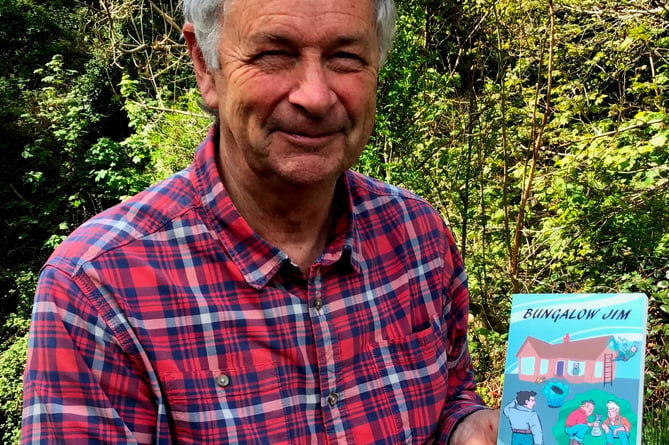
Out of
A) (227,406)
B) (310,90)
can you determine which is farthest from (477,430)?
(310,90)

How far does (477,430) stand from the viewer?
159cm

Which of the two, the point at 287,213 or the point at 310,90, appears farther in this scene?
the point at 287,213

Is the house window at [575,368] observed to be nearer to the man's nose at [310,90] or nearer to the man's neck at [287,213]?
the man's neck at [287,213]

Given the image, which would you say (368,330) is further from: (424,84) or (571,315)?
(424,84)

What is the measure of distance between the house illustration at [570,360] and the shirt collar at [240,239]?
43 centimetres

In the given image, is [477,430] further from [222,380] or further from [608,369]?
[222,380]

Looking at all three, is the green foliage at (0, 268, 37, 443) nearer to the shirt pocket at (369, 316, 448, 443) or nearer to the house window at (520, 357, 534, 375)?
the shirt pocket at (369, 316, 448, 443)

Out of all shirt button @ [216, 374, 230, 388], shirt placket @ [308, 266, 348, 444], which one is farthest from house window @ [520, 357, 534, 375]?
shirt button @ [216, 374, 230, 388]

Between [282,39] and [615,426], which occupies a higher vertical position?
[282,39]

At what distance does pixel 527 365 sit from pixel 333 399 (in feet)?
1.35

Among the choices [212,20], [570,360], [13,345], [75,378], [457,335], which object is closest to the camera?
[75,378]

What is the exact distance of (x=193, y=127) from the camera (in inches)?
254

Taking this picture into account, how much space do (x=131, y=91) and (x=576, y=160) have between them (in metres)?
5.18

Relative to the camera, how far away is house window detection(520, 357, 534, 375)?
1.35 meters
